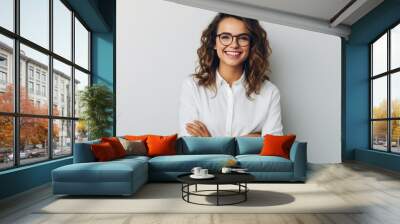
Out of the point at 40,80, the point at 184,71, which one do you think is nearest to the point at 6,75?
the point at 40,80

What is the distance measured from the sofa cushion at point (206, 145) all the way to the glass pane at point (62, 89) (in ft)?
7.01

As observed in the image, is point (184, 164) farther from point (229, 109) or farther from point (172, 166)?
point (229, 109)

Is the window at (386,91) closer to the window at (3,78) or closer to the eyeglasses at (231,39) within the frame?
the eyeglasses at (231,39)

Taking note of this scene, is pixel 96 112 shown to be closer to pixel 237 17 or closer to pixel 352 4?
pixel 237 17

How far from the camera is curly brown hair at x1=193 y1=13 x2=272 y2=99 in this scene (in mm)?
7668

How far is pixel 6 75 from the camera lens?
4.87 m

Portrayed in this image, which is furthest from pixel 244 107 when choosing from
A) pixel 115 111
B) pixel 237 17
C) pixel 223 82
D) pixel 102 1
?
pixel 102 1

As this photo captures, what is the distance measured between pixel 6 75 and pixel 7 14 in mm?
769

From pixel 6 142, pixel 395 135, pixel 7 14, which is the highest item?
pixel 7 14

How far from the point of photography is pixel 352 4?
6754 mm

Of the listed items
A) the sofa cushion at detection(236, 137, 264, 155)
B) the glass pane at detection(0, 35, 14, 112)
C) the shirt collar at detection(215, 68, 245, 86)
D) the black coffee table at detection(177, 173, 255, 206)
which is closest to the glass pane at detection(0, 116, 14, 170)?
the glass pane at detection(0, 35, 14, 112)

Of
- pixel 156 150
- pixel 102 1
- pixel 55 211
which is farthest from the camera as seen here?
pixel 102 1

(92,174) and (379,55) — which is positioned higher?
(379,55)

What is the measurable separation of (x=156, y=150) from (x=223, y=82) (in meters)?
1.98
